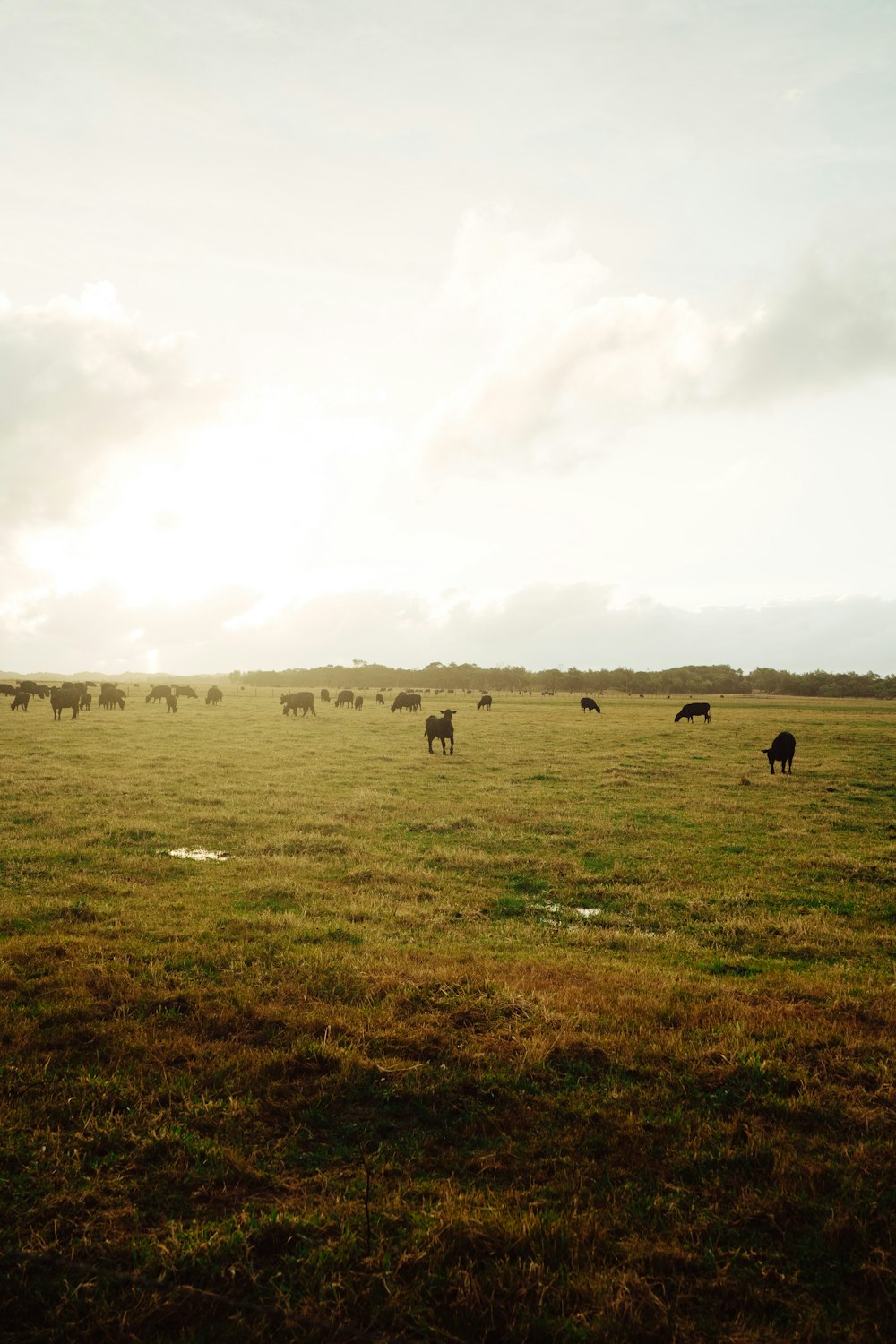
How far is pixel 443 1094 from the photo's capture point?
5359 millimetres

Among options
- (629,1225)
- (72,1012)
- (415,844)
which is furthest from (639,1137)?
(415,844)

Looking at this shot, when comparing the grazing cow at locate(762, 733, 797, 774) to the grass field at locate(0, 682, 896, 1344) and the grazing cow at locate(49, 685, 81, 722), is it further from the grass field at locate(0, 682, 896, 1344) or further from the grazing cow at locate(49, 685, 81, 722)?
the grazing cow at locate(49, 685, 81, 722)

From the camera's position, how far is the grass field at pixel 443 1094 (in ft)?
11.7

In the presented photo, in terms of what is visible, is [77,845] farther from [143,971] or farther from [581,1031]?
[581,1031]

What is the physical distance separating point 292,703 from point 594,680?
378 ft

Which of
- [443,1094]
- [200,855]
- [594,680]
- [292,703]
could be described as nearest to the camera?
[443,1094]

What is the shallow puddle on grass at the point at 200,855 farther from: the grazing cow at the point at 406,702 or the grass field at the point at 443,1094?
the grazing cow at the point at 406,702

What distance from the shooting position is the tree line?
5300 inches

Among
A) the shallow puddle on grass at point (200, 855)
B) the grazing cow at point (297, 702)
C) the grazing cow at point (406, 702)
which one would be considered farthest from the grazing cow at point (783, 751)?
the grazing cow at point (297, 702)

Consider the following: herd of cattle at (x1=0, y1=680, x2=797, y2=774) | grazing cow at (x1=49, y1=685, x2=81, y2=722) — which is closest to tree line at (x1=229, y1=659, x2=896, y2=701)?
herd of cattle at (x1=0, y1=680, x2=797, y2=774)

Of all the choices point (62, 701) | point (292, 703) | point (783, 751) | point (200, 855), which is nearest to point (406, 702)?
point (292, 703)

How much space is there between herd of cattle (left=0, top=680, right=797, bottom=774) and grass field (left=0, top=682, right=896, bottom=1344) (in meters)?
16.3

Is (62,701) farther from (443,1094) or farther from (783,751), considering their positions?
(443,1094)

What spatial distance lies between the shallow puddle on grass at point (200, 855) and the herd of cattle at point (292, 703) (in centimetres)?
1551
